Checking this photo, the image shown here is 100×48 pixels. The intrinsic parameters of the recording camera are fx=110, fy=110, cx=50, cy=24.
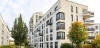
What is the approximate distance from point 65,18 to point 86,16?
7.44 meters

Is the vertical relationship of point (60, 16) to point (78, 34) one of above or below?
above

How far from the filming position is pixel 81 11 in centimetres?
3008

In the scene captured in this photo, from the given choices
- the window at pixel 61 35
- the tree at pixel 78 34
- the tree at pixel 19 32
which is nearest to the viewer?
the tree at pixel 78 34

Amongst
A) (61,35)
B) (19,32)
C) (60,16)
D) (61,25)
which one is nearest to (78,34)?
(61,35)

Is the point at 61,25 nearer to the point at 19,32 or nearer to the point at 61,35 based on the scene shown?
the point at 61,35

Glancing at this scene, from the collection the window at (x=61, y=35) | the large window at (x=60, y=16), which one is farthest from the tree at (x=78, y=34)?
the large window at (x=60, y=16)

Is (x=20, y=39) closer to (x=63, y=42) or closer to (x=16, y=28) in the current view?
(x=16, y=28)

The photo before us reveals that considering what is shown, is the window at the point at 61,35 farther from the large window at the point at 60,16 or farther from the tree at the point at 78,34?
the tree at the point at 78,34

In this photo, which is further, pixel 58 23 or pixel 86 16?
pixel 86 16

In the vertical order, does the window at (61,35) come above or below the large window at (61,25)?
below

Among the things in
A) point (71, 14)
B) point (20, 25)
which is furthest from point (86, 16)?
point (20, 25)

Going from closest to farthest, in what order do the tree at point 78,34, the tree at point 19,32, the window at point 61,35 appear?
the tree at point 78,34 < the window at point 61,35 < the tree at point 19,32

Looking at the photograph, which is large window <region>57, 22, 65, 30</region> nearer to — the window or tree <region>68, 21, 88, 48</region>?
the window

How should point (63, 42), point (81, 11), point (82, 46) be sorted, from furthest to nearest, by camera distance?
point (81, 11)
point (63, 42)
point (82, 46)
